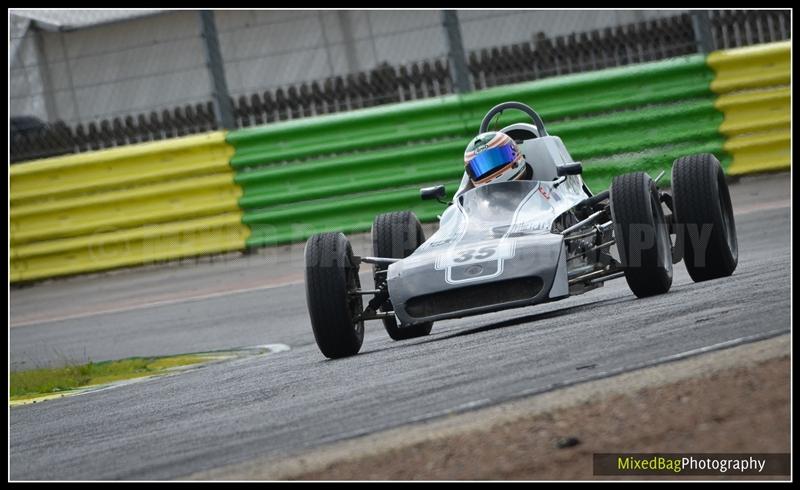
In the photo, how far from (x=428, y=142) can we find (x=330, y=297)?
8.75 m

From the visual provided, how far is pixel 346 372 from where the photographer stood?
7.02 meters

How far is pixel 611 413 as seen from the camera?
4.39 metres

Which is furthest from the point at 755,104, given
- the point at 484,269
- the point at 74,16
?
the point at 484,269

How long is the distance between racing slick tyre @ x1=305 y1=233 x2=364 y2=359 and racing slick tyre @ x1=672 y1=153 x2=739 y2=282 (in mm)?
2028

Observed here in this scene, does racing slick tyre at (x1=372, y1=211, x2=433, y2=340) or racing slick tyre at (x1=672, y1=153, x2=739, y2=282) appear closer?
racing slick tyre at (x1=672, y1=153, x2=739, y2=282)

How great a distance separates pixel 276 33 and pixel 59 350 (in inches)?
336

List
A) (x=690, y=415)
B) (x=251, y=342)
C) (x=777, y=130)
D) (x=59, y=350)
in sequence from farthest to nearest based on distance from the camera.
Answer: (x=777, y=130) < (x=59, y=350) < (x=251, y=342) < (x=690, y=415)

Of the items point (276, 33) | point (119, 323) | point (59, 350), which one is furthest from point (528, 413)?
point (276, 33)

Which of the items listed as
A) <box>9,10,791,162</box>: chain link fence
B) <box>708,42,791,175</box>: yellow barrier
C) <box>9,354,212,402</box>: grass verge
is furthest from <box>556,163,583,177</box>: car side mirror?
<box>708,42,791,175</box>: yellow barrier

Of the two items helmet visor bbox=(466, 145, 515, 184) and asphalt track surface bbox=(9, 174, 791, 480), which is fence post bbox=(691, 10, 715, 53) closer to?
asphalt track surface bbox=(9, 174, 791, 480)

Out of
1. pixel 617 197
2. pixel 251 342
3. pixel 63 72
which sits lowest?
pixel 251 342

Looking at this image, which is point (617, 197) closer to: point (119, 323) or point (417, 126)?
point (119, 323)

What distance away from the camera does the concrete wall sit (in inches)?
663

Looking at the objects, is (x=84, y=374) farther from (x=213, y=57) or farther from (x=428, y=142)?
(x=428, y=142)
